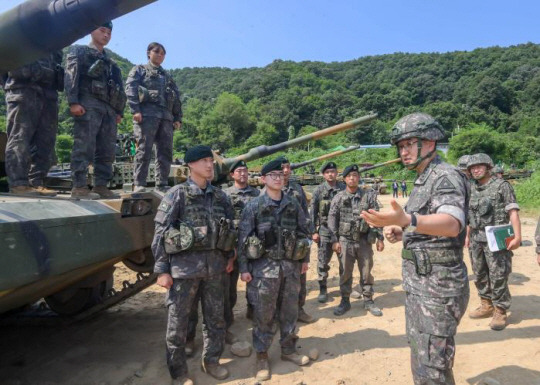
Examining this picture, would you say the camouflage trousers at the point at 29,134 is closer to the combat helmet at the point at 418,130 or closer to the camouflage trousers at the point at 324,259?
the combat helmet at the point at 418,130

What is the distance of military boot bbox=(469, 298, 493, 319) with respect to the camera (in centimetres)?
455

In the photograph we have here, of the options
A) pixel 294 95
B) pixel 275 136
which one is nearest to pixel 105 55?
pixel 275 136

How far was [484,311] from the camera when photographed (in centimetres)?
456

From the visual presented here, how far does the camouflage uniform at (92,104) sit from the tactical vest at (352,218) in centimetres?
294

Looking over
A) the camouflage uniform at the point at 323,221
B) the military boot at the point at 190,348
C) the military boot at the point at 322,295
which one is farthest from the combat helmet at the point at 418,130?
the military boot at the point at 322,295

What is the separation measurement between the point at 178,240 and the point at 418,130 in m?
1.94

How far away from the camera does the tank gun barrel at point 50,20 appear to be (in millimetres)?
1840

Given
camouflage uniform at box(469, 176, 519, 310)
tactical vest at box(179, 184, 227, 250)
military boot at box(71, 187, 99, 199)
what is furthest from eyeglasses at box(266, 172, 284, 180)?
camouflage uniform at box(469, 176, 519, 310)

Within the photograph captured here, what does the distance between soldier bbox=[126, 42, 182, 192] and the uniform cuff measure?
10.5 ft

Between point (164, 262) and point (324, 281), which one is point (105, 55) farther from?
point (324, 281)

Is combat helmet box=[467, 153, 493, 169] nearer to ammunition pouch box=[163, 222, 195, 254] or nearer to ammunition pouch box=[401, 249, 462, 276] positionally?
ammunition pouch box=[401, 249, 462, 276]

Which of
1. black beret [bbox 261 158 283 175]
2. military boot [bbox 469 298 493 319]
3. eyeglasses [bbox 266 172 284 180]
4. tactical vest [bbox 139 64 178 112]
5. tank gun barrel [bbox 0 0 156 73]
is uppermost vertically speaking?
tactical vest [bbox 139 64 178 112]

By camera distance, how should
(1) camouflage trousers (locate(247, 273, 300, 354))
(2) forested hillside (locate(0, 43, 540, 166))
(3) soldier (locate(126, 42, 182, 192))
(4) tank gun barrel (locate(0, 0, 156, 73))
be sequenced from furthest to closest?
(2) forested hillside (locate(0, 43, 540, 166)) → (3) soldier (locate(126, 42, 182, 192)) → (1) camouflage trousers (locate(247, 273, 300, 354)) → (4) tank gun barrel (locate(0, 0, 156, 73))

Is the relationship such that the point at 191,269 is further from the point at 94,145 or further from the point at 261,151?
the point at 261,151
